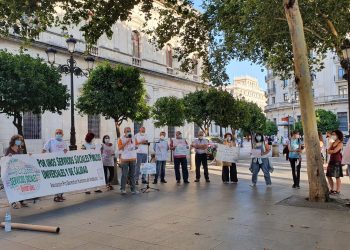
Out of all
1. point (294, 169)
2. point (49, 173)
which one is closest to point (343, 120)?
point (294, 169)

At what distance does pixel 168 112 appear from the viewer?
26.2 metres

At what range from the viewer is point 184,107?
89.9ft

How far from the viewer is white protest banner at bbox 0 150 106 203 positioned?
7750 millimetres

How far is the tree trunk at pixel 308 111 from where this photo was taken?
8.35m

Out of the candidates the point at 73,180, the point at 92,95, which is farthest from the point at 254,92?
the point at 73,180

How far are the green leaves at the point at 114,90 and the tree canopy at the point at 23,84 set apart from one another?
2.63 metres

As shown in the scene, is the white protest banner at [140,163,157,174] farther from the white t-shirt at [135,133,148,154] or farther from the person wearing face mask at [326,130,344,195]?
the person wearing face mask at [326,130,344,195]

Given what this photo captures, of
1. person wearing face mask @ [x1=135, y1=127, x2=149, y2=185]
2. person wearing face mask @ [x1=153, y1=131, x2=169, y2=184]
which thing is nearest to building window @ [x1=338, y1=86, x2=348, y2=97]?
person wearing face mask @ [x1=153, y1=131, x2=169, y2=184]

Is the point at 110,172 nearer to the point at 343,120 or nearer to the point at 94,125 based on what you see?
the point at 94,125

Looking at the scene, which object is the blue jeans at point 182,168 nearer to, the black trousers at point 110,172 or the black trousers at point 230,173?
the black trousers at point 230,173

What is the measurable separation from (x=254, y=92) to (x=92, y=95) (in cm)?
14056

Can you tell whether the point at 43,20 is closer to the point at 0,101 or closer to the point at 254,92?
the point at 0,101

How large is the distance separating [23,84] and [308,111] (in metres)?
11.4

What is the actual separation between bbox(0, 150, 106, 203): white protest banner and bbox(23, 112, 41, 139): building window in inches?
555
